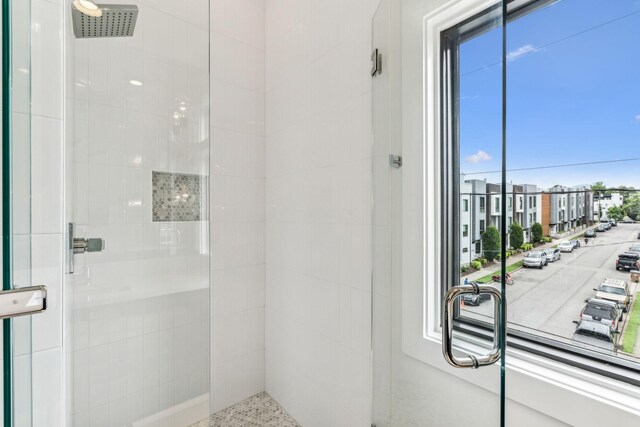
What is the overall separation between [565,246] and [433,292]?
1.82ft

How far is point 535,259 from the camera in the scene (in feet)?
3.18

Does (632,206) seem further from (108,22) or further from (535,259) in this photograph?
(108,22)

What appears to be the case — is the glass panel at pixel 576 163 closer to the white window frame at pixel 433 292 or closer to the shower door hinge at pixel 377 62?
the white window frame at pixel 433 292

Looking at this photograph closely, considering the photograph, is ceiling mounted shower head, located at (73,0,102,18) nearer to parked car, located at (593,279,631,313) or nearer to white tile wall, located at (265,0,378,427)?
white tile wall, located at (265,0,378,427)

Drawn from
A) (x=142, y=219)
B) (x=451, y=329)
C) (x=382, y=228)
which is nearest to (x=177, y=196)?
(x=142, y=219)

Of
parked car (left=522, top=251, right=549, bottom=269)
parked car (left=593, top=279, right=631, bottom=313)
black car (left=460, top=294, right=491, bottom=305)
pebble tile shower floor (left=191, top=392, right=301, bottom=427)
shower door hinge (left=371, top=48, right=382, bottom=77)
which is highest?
shower door hinge (left=371, top=48, right=382, bottom=77)

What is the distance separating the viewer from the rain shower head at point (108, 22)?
965 mm

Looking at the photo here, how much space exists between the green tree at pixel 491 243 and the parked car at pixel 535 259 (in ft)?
1.60

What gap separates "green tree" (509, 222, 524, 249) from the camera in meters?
0.94

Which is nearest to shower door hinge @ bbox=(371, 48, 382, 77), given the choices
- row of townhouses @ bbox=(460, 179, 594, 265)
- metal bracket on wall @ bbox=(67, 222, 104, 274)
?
row of townhouses @ bbox=(460, 179, 594, 265)

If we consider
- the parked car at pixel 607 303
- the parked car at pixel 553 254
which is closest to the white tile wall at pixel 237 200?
the parked car at pixel 553 254

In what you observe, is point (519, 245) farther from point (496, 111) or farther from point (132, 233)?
point (132, 233)

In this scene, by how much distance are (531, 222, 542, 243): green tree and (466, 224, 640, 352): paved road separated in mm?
80

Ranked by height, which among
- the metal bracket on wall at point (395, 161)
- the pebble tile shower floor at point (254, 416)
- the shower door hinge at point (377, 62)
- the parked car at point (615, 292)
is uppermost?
the shower door hinge at point (377, 62)
